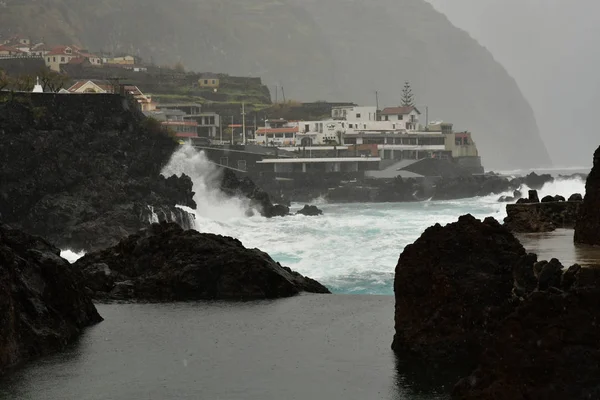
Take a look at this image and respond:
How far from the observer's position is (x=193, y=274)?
1289 inches

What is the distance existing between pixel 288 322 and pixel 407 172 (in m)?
132

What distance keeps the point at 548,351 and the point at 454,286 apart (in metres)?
5.86

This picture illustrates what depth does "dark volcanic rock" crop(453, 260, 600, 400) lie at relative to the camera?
14875 mm

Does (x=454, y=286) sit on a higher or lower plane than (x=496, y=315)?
higher

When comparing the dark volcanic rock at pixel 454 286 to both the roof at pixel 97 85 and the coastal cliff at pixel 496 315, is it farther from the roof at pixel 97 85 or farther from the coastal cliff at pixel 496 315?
the roof at pixel 97 85

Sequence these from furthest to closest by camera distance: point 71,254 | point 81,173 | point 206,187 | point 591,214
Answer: point 206,187 < point 81,173 < point 71,254 < point 591,214

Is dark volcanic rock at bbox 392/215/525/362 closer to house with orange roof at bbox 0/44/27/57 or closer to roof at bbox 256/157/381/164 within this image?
roof at bbox 256/157/381/164

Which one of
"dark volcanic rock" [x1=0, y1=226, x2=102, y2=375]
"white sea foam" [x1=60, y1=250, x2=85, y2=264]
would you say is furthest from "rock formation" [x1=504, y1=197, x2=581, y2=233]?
"white sea foam" [x1=60, y1=250, x2=85, y2=264]

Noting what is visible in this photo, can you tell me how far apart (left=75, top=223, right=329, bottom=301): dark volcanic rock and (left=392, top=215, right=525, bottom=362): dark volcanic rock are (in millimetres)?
11102

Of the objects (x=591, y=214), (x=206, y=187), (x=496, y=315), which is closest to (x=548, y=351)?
(x=496, y=315)

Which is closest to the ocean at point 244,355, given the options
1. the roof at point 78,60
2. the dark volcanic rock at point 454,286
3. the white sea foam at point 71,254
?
the dark volcanic rock at point 454,286

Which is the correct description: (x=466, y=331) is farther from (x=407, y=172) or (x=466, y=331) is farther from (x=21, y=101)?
(x=407, y=172)

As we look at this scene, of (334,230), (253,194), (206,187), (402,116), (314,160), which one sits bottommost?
(334,230)

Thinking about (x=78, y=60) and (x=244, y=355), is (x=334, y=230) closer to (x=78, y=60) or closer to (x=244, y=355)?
(x=244, y=355)
